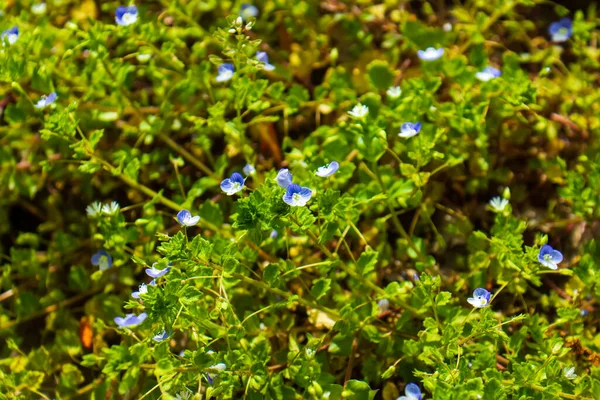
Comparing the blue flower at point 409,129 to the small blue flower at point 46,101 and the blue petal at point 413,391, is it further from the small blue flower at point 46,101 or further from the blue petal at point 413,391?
the small blue flower at point 46,101

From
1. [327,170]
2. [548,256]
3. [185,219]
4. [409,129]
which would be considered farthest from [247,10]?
[548,256]

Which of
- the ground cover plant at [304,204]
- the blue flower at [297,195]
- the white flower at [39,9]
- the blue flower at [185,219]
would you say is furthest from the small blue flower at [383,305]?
the white flower at [39,9]

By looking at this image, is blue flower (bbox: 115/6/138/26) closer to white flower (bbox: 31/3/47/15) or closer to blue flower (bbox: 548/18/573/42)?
white flower (bbox: 31/3/47/15)

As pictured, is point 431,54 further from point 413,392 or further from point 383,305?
point 413,392

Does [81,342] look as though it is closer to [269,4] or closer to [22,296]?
[22,296]

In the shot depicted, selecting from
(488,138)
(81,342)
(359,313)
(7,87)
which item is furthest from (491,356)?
(7,87)
